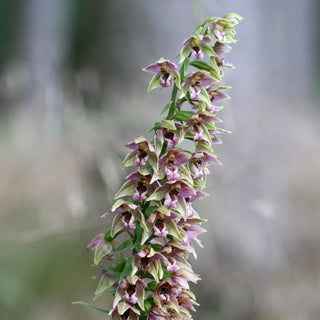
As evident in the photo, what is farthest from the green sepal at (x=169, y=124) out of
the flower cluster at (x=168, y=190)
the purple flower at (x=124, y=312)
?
the purple flower at (x=124, y=312)

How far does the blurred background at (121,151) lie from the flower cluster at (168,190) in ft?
3.95

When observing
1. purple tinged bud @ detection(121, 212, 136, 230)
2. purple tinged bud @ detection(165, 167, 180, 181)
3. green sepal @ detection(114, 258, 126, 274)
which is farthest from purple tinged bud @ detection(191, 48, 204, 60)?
green sepal @ detection(114, 258, 126, 274)

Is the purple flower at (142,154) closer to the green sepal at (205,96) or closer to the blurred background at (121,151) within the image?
the green sepal at (205,96)

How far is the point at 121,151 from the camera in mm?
2189

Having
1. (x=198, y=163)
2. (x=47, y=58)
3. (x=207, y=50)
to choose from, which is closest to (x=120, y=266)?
(x=198, y=163)

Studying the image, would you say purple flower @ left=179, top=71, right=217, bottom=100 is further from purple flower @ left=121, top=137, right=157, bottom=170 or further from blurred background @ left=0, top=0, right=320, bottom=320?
blurred background @ left=0, top=0, right=320, bottom=320

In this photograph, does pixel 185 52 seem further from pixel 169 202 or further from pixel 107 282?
pixel 107 282

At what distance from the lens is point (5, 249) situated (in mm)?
2037

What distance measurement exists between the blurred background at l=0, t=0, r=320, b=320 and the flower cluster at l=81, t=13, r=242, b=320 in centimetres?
120

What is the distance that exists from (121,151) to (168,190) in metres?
1.38

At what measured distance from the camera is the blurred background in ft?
7.10

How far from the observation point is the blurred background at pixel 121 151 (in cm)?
216

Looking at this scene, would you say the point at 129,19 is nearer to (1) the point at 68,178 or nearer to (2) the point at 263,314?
(1) the point at 68,178

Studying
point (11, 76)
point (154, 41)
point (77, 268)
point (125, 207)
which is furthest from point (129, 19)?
point (125, 207)
